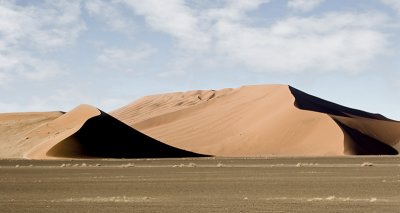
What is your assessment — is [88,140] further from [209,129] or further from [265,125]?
[209,129]

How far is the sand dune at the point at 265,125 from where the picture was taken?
93812 mm

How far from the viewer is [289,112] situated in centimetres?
10431

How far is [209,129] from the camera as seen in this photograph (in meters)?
110

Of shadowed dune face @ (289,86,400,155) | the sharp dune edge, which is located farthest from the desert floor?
shadowed dune face @ (289,86,400,155)

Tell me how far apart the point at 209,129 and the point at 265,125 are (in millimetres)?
10805

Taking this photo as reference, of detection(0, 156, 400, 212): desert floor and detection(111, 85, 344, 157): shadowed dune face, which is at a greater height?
detection(111, 85, 344, 157): shadowed dune face

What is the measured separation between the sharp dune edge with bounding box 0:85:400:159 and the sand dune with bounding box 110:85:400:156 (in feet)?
→ 0.44

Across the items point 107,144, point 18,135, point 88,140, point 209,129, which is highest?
point 209,129

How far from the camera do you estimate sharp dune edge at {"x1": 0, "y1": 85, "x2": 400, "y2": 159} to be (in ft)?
240

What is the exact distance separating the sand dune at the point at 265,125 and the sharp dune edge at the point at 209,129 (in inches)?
5.2

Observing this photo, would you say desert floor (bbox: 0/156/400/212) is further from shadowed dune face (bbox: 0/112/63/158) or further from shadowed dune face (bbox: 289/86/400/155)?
shadowed dune face (bbox: 289/86/400/155)

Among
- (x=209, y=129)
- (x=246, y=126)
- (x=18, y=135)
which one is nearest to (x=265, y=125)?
(x=246, y=126)

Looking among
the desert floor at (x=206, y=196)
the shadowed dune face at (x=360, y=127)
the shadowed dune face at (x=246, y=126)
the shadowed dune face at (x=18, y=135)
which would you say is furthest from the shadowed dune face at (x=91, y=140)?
the desert floor at (x=206, y=196)

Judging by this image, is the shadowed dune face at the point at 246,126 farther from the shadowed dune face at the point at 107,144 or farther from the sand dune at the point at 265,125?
the shadowed dune face at the point at 107,144
